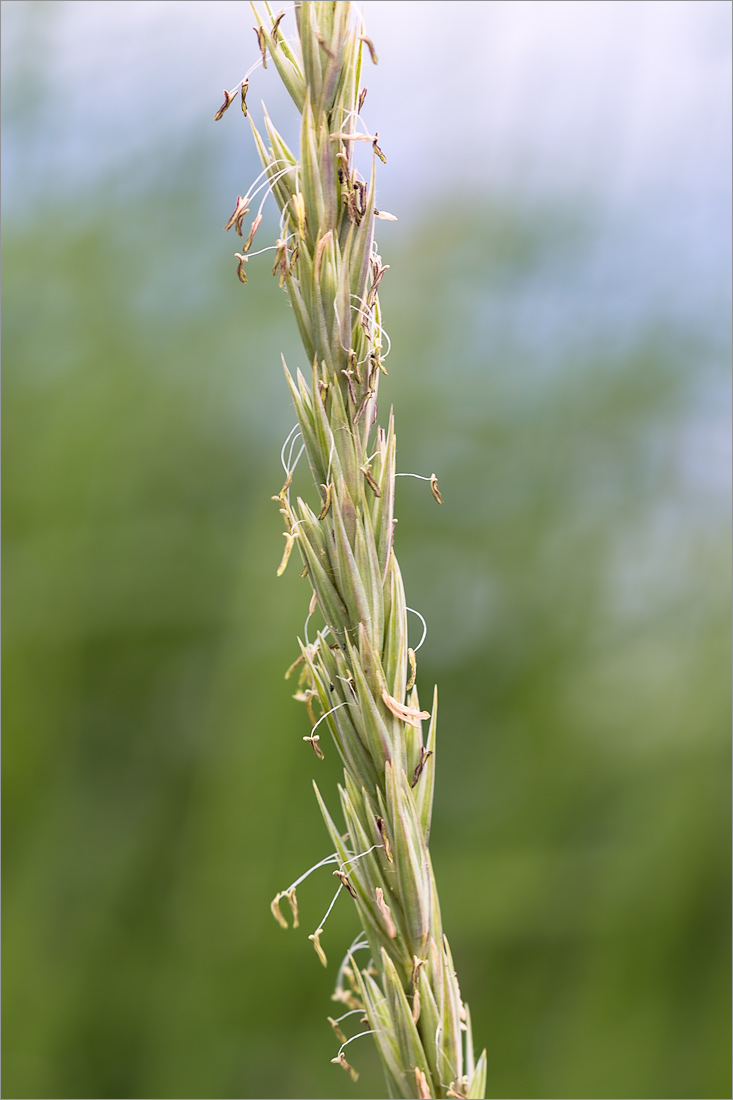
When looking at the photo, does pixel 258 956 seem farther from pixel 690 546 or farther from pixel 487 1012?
pixel 690 546


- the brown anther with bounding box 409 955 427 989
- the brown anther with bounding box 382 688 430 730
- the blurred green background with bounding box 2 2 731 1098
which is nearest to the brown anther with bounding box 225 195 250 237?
the brown anther with bounding box 382 688 430 730

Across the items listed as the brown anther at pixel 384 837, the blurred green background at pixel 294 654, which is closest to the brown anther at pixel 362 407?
the brown anther at pixel 384 837

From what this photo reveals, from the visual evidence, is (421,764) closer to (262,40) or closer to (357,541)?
(357,541)

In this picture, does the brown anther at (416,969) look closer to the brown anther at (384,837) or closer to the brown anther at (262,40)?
the brown anther at (384,837)

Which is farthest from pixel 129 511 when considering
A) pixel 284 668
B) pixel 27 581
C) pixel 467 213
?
pixel 467 213

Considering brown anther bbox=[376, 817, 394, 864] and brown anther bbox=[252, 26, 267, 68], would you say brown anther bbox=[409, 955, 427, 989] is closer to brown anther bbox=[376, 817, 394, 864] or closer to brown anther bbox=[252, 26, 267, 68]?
brown anther bbox=[376, 817, 394, 864]

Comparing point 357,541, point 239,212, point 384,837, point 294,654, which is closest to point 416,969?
point 384,837
